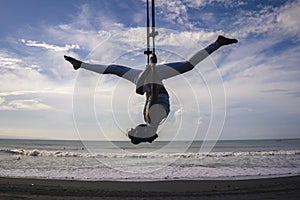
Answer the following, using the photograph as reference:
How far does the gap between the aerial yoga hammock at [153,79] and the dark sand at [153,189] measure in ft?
31.6

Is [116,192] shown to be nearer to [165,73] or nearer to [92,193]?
[92,193]

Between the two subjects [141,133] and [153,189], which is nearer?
[141,133]

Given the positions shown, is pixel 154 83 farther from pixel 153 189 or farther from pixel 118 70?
pixel 153 189

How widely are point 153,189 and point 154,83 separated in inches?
451

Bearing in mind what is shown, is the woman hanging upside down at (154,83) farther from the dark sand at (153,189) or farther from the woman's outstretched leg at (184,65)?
the dark sand at (153,189)

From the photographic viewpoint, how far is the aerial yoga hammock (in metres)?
3.27


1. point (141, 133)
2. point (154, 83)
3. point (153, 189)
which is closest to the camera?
point (141, 133)

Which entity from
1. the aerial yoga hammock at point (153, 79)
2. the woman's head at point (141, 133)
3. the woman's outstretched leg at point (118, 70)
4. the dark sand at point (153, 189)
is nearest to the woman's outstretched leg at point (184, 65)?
the aerial yoga hammock at point (153, 79)

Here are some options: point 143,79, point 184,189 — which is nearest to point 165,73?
point 143,79

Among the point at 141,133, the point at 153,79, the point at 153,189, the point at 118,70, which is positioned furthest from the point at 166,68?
the point at 153,189

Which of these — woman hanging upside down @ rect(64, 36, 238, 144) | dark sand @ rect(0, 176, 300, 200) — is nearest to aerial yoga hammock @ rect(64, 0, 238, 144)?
A: woman hanging upside down @ rect(64, 36, 238, 144)

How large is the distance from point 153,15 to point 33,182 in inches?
553

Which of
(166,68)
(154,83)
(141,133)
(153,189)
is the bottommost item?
(141,133)

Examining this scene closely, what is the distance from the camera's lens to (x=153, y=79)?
11.0 ft
